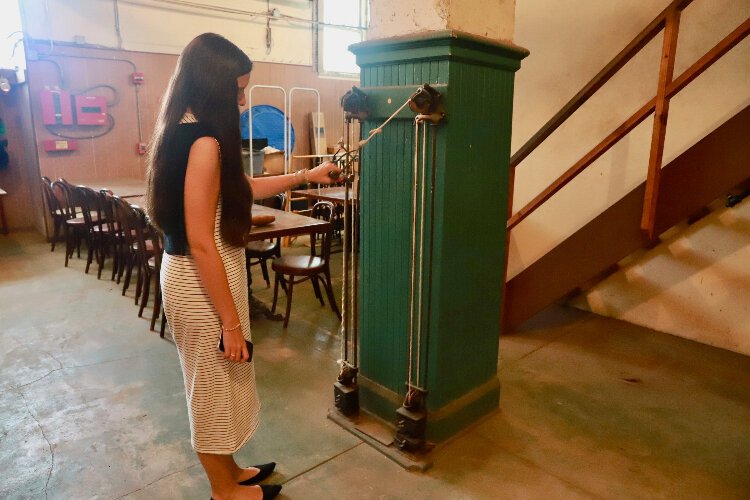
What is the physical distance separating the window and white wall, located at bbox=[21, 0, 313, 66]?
9.5 inches

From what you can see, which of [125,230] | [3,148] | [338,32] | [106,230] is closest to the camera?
[125,230]

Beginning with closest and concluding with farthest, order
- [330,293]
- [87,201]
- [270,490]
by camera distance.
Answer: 1. [270,490]
2. [330,293]
3. [87,201]

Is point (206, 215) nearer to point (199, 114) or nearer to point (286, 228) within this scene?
point (199, 114)

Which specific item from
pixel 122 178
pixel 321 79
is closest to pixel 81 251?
pixel 122 178

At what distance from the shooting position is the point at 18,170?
277 inches

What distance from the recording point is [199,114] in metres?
1.67

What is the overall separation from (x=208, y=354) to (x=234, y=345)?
0.34ft

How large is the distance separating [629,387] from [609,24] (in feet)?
8.57

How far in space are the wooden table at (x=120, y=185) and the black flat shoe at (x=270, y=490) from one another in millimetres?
3634

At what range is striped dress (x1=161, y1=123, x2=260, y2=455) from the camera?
177cm

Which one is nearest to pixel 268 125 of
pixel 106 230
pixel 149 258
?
pixel 106 230

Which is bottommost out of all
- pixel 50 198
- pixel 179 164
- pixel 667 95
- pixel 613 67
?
pixel 50 198

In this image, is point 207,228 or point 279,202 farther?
point 279,202

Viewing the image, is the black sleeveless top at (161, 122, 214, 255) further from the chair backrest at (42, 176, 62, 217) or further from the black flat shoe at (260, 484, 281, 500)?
the chair backrest at (42, 176, 62, 217)
